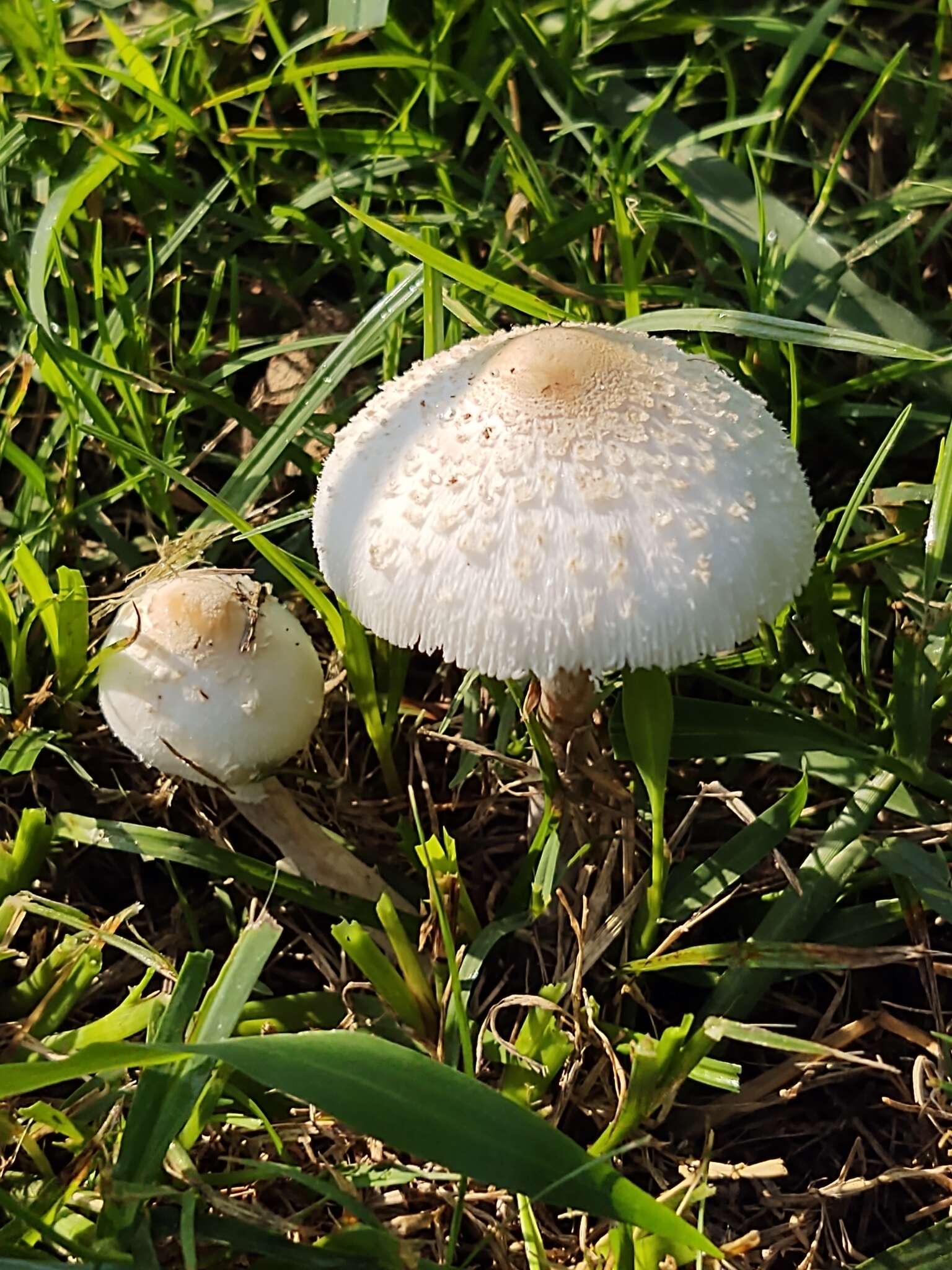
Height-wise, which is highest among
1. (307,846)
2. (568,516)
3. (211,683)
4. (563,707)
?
(568,516)

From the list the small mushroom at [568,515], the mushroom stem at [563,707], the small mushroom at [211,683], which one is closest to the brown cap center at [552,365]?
the small mushroom at [568,515]

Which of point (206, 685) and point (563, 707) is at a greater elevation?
point (206, 685)

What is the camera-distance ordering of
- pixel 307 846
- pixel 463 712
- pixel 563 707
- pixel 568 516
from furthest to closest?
pixel 463 712 → pixel 307 846 → pixel 563 707 → pixel 568 516

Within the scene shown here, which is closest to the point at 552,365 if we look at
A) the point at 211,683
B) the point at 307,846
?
the point at 211,683

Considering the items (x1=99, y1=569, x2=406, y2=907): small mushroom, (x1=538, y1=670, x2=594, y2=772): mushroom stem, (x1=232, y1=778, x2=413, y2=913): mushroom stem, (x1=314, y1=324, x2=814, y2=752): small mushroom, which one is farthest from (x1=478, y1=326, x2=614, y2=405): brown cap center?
(x1=232, y1=778, x2=413, y2=913): mushroom stem

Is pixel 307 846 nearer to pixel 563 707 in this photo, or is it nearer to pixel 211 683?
pixel 211 683

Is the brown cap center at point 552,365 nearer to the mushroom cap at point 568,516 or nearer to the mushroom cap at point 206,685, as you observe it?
the mushroom cap at point 568,516

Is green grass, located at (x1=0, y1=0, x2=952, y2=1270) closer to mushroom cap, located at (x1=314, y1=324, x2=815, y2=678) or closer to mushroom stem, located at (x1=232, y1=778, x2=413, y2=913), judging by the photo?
mushroom stem, located at (x1=232, y1=778, x2=413, y2=913)

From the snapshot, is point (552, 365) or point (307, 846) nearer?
point (552, 365)
